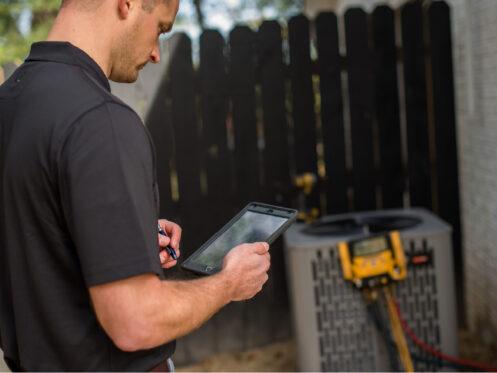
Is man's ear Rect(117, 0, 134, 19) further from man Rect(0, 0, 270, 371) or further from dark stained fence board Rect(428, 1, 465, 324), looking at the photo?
dark stained fence board Rect(428, 1, 465, 324)

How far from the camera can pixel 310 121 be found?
→ 4.54 m

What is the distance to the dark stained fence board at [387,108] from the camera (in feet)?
14.7

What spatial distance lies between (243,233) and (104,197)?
0.68m

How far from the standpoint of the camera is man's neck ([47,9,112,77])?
4.79ft

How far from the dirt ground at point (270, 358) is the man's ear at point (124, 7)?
320cm

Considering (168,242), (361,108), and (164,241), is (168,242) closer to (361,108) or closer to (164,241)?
(164,241)

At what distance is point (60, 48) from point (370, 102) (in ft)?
10.9

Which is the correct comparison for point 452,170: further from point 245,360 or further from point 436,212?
point 245,360

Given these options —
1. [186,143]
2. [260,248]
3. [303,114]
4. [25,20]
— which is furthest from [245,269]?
[25,20]

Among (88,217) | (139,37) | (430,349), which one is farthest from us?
(430,349)

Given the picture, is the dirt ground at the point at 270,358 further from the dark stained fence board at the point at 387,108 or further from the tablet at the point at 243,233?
the tablet at the point at 243,233

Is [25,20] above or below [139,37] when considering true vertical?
above

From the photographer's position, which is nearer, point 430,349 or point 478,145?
point 430,349

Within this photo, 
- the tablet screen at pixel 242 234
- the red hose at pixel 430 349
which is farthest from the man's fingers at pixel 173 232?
the red hose at pixel 430 349
